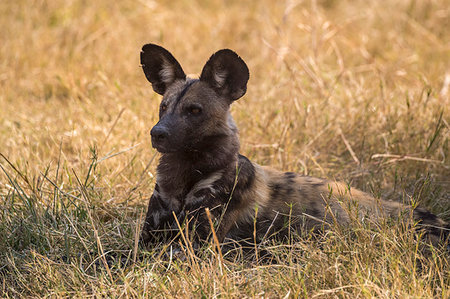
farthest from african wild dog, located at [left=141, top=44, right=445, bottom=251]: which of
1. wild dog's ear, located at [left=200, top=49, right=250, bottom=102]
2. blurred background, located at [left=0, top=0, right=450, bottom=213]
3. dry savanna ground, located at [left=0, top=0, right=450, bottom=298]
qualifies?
blurred background, located at [left=0, top=0, right=450, bottom=213]

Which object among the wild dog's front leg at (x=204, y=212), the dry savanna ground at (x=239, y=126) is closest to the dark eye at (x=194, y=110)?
the wild dog's front leg at (x=204, y=212)

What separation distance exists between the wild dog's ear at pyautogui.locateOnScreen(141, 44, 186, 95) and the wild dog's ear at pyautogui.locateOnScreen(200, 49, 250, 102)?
0.19 metres

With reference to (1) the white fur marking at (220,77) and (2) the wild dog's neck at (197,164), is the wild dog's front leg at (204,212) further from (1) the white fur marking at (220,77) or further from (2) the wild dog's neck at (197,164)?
(1) the white fur marking at (220,77)

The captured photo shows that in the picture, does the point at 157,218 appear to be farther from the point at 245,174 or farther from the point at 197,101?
the point at 197,101

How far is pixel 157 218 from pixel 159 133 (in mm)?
511

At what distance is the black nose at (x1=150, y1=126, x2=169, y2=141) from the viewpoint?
3.06m

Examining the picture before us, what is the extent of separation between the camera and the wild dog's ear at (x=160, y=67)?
11.2 ft

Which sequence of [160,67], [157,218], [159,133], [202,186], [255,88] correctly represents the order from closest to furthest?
[159,133] < [202,186] < [157,218] < [160,67] < [255,88]

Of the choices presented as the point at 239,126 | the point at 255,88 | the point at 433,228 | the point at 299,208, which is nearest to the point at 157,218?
the point at 299,208

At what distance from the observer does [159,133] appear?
3.06 metres

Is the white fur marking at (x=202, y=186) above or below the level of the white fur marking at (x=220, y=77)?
below

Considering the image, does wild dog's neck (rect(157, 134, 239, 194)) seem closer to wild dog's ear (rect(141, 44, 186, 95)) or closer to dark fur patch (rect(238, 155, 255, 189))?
dark fur patch (rect(238, 155, 255, 189))

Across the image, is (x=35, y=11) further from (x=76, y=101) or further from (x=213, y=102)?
(x=213, y=102)

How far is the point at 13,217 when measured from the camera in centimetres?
354
